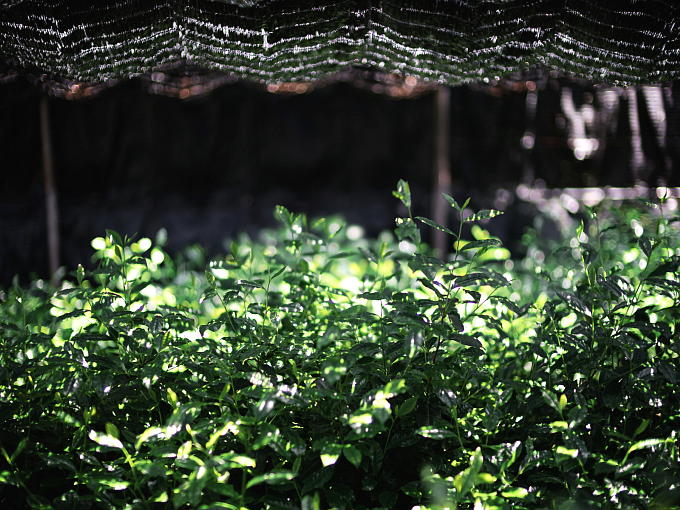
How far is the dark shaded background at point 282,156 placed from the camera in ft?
17.6

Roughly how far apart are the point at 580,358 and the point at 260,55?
1.28m

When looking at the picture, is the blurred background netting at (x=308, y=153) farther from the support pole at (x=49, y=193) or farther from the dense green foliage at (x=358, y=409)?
the dense green foliage at (x=358, y=409)

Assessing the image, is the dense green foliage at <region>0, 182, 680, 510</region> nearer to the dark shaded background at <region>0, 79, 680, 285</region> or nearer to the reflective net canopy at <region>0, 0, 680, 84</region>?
the reflective net canopy at <region>0, 0, 680, 84</region>


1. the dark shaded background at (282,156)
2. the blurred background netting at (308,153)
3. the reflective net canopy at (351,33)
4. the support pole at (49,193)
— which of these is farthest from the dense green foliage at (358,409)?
the dark shaded background at (282,156)

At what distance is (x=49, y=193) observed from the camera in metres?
5.06

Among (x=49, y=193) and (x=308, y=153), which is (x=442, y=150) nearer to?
(x=308, y=153)

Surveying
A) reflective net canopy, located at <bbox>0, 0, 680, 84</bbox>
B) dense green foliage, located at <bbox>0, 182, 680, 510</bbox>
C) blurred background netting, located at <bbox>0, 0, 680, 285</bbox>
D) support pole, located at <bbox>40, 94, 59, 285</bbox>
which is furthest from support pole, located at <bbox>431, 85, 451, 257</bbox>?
dense green foliage, located at <bbox>0, 182, 680, 510</bbox>

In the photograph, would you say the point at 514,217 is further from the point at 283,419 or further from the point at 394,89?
the point at 283,419

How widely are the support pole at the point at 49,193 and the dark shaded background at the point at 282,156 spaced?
136 mm

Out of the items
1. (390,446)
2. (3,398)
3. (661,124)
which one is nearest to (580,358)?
(390,446)

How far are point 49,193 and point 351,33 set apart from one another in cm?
414

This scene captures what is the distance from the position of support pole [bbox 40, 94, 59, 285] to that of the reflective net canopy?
132 inches

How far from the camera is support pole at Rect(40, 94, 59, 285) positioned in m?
4.98

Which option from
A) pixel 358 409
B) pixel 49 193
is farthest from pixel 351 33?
pixel 49 193
